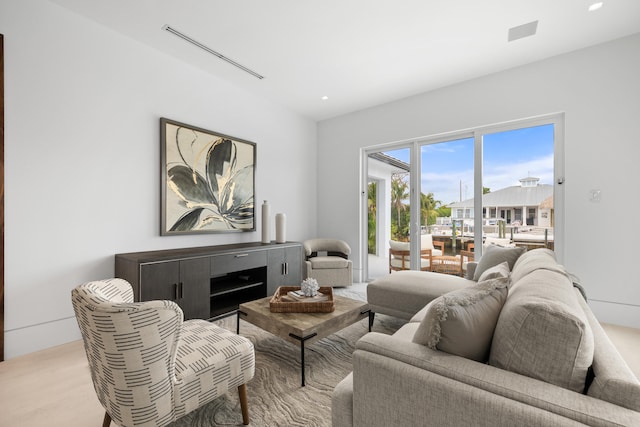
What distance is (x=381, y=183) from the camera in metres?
4.78

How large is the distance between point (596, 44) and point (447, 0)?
1870 mm

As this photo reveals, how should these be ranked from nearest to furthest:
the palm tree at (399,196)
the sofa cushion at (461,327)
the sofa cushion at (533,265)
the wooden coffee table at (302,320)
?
1. the sofa cushion at (461,327)
2. the sofa cushion at (533,265)
3. the wooden coffee table at (302,320)
4. the palm tree at (399,196)

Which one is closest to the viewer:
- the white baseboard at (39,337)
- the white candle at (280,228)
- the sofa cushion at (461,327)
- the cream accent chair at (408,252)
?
the sofa cushion at (461,327)

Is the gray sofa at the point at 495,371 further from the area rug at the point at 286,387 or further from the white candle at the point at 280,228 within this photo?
the white candle at the point at 280,228

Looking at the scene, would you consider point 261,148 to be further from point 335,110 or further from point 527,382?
point 527,382

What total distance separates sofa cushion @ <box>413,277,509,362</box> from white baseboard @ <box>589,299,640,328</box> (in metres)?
2.86

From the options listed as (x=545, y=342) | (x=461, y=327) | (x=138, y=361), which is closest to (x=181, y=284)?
(x=138, y=361)

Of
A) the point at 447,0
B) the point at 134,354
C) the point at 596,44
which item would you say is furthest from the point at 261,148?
the point at 596,44

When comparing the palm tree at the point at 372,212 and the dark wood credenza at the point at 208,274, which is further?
the palm tree at the point at 372,212

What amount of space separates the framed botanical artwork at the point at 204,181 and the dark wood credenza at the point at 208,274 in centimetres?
40

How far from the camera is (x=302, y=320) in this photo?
6.64 ft

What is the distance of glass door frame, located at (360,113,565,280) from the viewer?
3.22 meters

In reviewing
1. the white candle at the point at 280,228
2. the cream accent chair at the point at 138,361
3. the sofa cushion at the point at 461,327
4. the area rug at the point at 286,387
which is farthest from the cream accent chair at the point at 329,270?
the sofa cushion at the point at 461,327

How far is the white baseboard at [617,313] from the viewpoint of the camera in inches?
110
